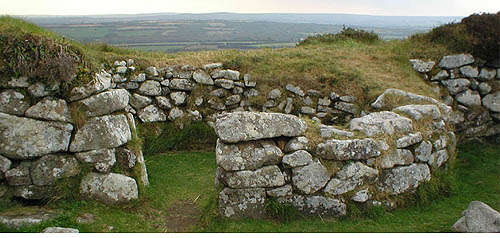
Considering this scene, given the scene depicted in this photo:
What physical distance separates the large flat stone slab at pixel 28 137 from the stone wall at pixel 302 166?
264cm

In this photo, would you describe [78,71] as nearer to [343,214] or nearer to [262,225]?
[262,225]

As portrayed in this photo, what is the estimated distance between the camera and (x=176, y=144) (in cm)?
1055

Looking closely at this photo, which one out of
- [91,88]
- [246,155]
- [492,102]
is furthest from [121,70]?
[492,102]

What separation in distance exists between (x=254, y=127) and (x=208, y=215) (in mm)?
1591

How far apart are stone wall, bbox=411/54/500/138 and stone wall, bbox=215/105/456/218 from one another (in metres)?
5.05

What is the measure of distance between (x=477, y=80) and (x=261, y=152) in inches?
318

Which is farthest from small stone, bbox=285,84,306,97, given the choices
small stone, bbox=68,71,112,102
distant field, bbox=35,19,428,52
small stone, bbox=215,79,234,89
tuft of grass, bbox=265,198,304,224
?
distant field, bbox=35,19,428,52

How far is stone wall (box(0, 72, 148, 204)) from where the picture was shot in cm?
636

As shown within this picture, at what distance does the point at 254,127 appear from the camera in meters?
6.55

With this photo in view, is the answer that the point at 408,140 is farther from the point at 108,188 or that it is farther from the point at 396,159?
the point at 108,188

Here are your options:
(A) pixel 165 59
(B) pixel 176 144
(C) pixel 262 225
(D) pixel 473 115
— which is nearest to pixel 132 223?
(C) pixel 262 225

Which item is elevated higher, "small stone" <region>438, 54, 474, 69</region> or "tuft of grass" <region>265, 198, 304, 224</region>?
"small stone" <region>438, 54, 474, 69</region>

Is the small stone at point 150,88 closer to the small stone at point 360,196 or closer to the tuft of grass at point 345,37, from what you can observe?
the small stone at point 360,196

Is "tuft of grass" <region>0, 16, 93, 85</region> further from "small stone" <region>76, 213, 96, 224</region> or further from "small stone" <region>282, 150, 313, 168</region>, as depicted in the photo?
"small stone" <region>282, 150, 313, 168</region>
